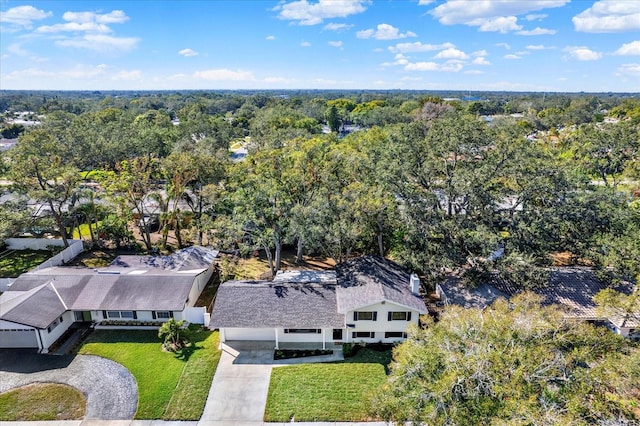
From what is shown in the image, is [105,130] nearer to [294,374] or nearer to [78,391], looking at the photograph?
[78,391]

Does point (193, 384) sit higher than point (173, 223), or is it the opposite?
point (173, 223)

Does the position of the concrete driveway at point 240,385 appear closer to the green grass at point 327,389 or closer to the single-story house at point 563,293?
the green grass at point 327,389

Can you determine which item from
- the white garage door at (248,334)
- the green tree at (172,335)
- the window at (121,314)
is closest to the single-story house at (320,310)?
the white garage door at (248,334)

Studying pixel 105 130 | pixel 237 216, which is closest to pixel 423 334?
pixel 237 216

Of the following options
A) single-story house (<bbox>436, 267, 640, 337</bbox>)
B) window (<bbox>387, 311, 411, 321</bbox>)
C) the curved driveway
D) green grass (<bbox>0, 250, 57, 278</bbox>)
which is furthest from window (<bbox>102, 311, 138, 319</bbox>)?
single-story house (<bbox>436, 267, 640, 337</bbox>)

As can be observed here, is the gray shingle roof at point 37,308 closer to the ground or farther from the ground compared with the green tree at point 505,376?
closer to the ground

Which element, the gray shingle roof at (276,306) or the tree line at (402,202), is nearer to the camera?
the gray shingle roof at (276,306)
